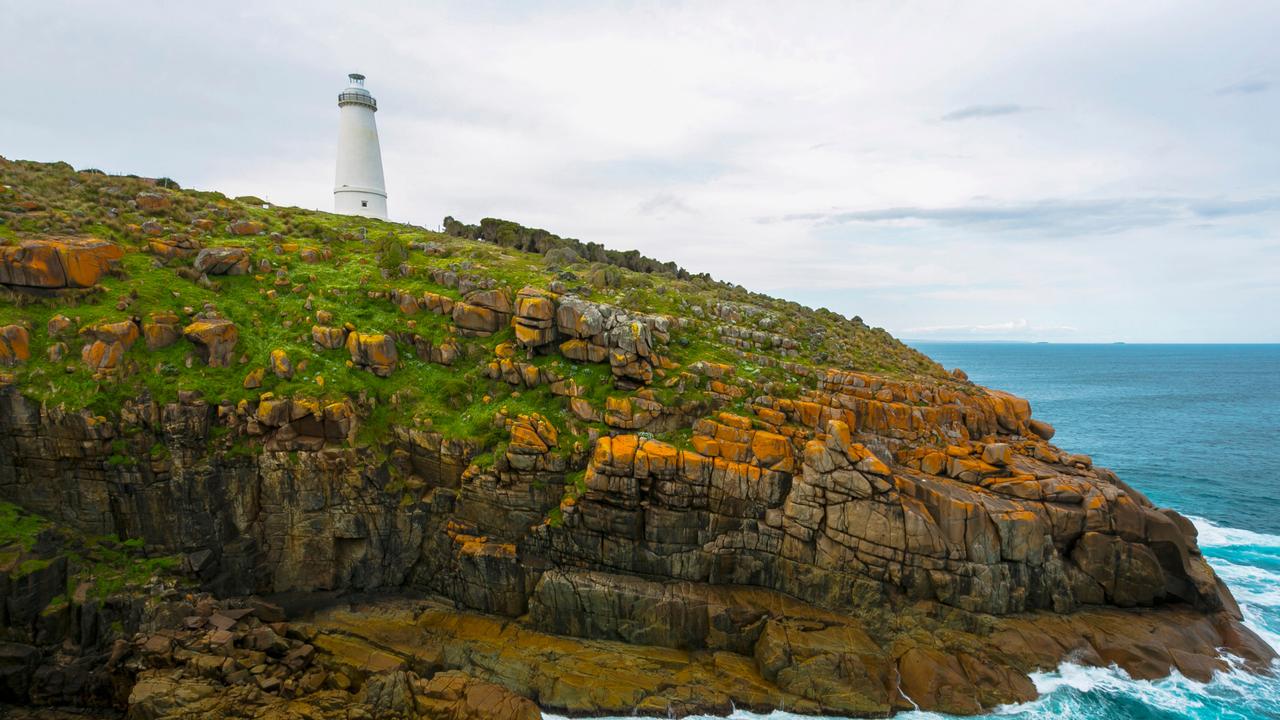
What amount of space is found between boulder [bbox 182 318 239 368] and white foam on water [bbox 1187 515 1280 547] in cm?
6022

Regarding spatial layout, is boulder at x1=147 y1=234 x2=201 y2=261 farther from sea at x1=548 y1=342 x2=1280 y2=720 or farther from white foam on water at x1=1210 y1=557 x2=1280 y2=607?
white foam on water at x1=1210 y1=557 x2=1280 y2=607

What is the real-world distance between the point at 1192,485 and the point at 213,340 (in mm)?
74262

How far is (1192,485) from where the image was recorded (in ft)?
154

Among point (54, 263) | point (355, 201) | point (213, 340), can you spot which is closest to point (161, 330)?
point (213, 340)

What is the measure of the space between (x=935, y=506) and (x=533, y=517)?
18.5 meters

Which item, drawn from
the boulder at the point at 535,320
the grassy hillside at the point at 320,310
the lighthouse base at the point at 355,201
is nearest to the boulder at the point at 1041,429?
the grassy hillside at the point at 320,310

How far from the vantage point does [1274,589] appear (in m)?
29.7

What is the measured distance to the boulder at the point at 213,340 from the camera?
26.4m

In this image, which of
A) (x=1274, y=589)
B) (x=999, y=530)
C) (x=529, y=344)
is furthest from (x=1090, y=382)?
(x=529, y=344)

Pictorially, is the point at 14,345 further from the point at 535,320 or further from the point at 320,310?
the point at 535,320

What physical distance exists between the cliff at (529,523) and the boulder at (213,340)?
0.64 ft

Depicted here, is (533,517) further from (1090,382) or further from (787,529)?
(1090,382)

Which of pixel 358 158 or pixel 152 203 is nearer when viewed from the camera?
pixel 152 203

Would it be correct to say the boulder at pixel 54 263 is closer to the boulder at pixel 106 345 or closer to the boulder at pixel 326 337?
the boulder at pixel 106 345
